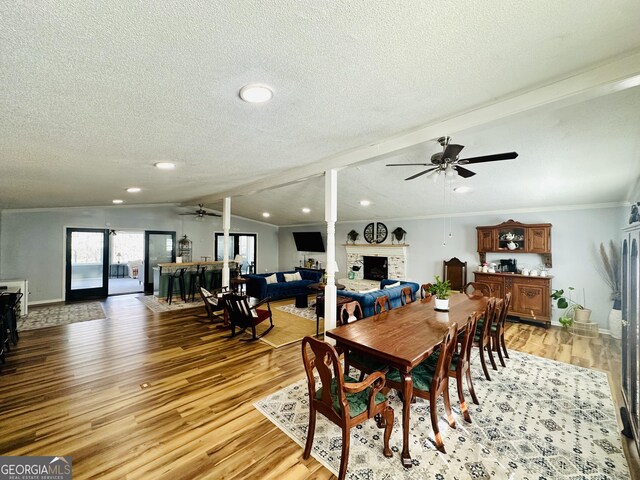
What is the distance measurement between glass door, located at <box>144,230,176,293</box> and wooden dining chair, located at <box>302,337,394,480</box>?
849cm

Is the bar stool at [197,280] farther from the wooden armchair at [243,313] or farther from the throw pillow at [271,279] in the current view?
the wooden armchair at [243,313]

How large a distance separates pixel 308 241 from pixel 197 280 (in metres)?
4.23

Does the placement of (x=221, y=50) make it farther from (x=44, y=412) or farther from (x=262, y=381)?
(x=44, y=412)

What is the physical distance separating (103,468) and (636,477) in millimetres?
3850

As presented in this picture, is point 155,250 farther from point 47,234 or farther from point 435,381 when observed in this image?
point 435,381

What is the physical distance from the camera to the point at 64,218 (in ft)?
24.0

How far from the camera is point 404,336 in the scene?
2.53m

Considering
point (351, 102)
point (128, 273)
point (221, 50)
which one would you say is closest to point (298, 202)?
point (351, 102)

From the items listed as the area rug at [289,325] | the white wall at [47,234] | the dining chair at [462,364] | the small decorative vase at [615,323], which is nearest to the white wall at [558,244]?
the small decorative vase at [615,323]

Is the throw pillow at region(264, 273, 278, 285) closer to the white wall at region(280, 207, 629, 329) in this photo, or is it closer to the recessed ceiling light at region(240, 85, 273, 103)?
the white wall at region(280, 207, 629, 329)

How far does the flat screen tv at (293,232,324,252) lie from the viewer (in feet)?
33.0

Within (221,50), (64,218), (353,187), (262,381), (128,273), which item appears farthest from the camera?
(128,273)

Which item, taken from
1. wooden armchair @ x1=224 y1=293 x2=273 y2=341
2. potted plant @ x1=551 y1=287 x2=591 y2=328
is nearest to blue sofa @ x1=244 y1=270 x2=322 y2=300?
wooden armchair @ x1=224 y1=293 x2=273 y2=341

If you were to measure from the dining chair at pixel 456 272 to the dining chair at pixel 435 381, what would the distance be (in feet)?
15.5
